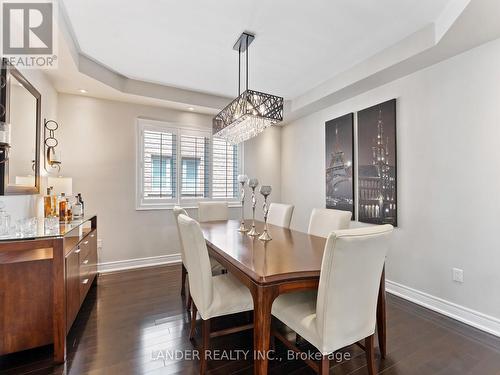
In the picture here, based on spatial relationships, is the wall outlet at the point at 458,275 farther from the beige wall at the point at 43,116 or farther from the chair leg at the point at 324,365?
the beige wall at the point at 43,116

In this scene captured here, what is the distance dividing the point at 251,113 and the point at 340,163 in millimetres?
→ 1909

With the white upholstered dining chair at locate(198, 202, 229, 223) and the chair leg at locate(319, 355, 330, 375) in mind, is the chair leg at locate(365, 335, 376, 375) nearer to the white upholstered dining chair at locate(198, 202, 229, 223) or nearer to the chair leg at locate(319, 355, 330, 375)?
the chair leg at locate(319, 355, 330, 375)

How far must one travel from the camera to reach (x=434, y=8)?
6.99 feet

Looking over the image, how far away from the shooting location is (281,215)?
3230 mm

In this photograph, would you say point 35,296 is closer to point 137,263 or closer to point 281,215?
point 137,263

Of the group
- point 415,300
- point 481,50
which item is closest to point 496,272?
point 415,300

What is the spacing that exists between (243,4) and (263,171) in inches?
129

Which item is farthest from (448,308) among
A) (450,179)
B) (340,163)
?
(340,163)

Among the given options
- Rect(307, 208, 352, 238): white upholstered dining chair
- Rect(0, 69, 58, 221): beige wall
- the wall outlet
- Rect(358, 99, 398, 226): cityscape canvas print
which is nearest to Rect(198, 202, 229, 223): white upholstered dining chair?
Rect(307, 208, 352, 238): white upholstered dining chair

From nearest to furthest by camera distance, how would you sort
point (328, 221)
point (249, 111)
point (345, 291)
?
point (345, 291), point (249, 111), point (328, 221)

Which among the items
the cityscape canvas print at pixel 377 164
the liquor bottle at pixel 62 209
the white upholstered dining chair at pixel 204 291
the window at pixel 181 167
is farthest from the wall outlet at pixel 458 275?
the liquor bottle at pixel 62 209

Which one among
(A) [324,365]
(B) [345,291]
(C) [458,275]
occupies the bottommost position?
(A) [324,365]

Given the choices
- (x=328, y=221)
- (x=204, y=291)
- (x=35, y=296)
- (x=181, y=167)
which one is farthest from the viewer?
(x=181, y=167)

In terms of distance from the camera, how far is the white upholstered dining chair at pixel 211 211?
367 cm
